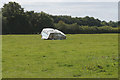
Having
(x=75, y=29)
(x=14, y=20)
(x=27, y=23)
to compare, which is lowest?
(x=75, y=29)

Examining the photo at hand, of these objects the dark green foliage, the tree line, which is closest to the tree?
the tree line

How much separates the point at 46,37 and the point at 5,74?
2380 centimetres

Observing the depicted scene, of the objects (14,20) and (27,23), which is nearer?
(14,20)

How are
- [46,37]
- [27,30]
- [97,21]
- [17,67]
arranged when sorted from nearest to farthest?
[17,67] < [46,37] < [27,30] < [97,21]

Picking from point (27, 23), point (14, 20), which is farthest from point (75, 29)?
point (14, 20)

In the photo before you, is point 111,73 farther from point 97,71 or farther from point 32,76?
point 32,76

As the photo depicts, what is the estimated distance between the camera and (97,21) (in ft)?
279

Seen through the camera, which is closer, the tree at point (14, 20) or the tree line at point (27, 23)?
the tree at point (14, 20)

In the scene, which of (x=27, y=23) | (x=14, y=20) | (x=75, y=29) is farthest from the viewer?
(x=75, y=29)

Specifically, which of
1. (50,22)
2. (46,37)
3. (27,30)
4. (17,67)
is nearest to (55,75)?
(17,67)

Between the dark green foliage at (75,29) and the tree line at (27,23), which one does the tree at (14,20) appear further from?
the dark green foliage at (75,29)

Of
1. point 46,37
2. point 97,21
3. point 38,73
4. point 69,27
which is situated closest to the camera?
point 38,73

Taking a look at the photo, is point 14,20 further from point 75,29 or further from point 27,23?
point 75,29

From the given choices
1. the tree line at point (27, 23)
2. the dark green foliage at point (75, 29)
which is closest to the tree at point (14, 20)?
the tree line at point (27, 23)
